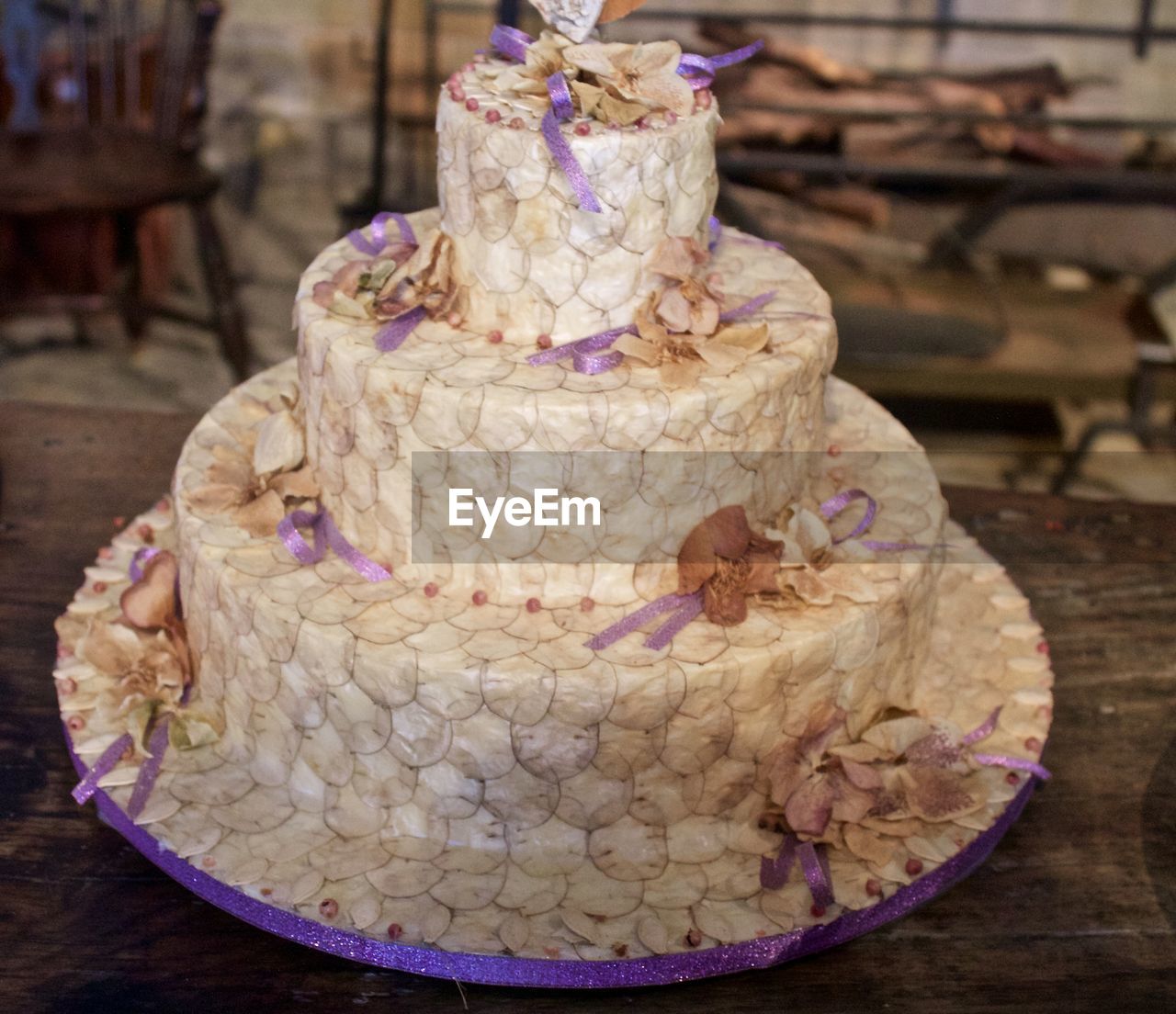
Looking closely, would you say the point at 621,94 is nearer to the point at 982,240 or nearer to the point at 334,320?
the point at 334,320

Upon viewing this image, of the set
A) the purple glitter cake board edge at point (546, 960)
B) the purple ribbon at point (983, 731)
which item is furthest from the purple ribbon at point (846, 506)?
the purple glitter cake board edge at point (546, 960)

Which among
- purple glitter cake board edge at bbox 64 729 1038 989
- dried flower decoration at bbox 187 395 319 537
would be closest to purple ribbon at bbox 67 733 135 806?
purple glitter cake board edge at bbox 64 729 1038 989

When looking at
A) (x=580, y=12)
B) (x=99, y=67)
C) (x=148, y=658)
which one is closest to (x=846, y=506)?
(x=580, y=12)

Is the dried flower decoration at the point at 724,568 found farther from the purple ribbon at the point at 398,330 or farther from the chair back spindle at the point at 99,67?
the chair back spindle at the point at 99,67

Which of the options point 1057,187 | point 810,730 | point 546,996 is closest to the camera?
point 546,996

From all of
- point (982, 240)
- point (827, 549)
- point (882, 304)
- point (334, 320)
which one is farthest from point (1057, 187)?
point (334, 320)

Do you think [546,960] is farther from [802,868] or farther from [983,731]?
[983,731]
